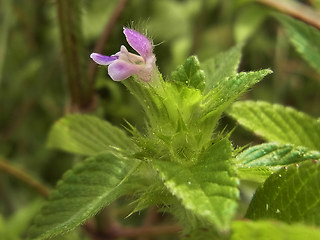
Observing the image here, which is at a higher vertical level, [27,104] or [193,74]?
[193,74]

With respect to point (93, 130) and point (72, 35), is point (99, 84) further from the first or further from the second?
point (93, 130)

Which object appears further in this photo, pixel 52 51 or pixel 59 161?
pixel 52 51

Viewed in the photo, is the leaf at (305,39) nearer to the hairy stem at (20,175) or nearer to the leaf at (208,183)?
the leaf at (208,183)

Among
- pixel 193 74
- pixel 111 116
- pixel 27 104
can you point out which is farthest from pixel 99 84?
pixel 193 74

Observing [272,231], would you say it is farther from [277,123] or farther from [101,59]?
[277,123]

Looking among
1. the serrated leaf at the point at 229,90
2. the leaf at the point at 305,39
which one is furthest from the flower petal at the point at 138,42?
the leaf at the point at 305,39

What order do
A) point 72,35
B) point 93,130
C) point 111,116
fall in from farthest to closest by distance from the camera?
1. point 111,116
2. point 72,35
3. point 93,130

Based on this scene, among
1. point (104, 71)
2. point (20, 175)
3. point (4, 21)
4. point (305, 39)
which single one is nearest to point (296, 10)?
point (305, 39)
